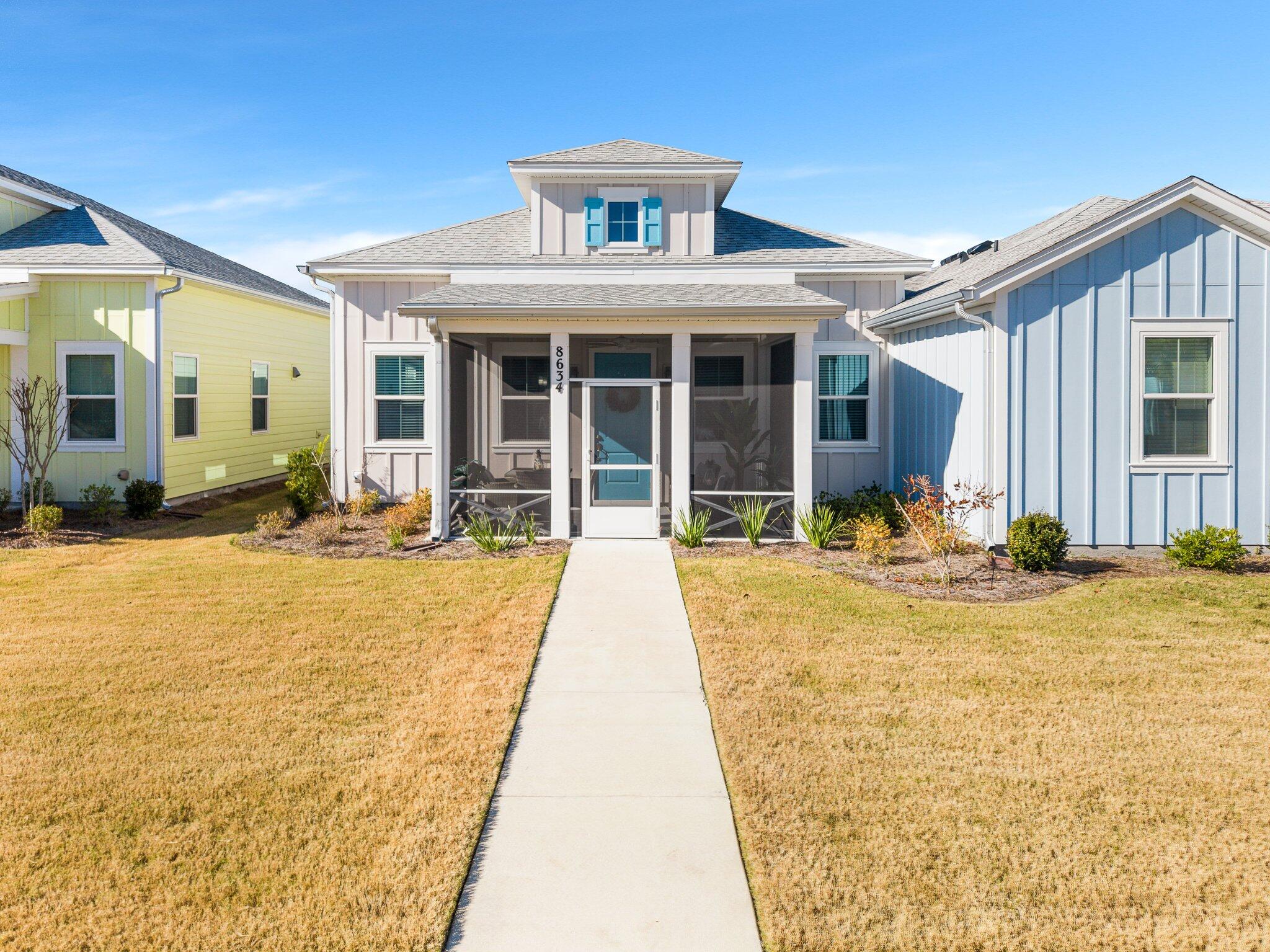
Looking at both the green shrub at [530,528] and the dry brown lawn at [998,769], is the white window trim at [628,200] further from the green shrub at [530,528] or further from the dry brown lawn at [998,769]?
the dry brown lawn at [998,769]

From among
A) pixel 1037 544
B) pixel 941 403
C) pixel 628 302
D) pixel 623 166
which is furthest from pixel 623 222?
pixel 1037 544

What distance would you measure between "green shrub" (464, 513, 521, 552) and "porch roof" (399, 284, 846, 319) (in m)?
2.62

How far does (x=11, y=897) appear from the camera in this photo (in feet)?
10.8

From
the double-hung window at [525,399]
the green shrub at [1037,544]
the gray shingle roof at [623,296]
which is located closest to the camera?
the green shrub at [1037,544]

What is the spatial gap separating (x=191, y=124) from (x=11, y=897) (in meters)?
18.3

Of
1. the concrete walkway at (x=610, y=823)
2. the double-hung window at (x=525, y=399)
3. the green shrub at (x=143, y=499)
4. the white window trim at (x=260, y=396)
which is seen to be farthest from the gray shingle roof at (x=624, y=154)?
the concrete walkway at (x=610, y=823)

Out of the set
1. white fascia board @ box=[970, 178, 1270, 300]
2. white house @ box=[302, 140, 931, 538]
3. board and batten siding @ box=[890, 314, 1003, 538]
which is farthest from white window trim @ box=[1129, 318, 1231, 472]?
white house @ box=[302, 140, 931, 538]

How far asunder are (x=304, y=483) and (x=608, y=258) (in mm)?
6028

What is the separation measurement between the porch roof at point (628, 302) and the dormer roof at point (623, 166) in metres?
2.82

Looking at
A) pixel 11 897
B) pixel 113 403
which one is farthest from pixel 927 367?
pixel 113 403

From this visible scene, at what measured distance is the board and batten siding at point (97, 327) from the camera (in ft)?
42.9

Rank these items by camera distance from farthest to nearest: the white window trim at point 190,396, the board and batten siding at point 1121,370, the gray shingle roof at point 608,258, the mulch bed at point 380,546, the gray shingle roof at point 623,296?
the white window trim at point 190,396
the gray shingle roof at point 608,258
the gray shingle roof at point 623,296
the mulch bed at point 380,546
the board and batten siding at point 1121,370

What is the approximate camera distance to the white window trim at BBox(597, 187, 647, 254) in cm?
1364

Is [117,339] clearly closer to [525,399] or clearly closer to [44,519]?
[44,519]
